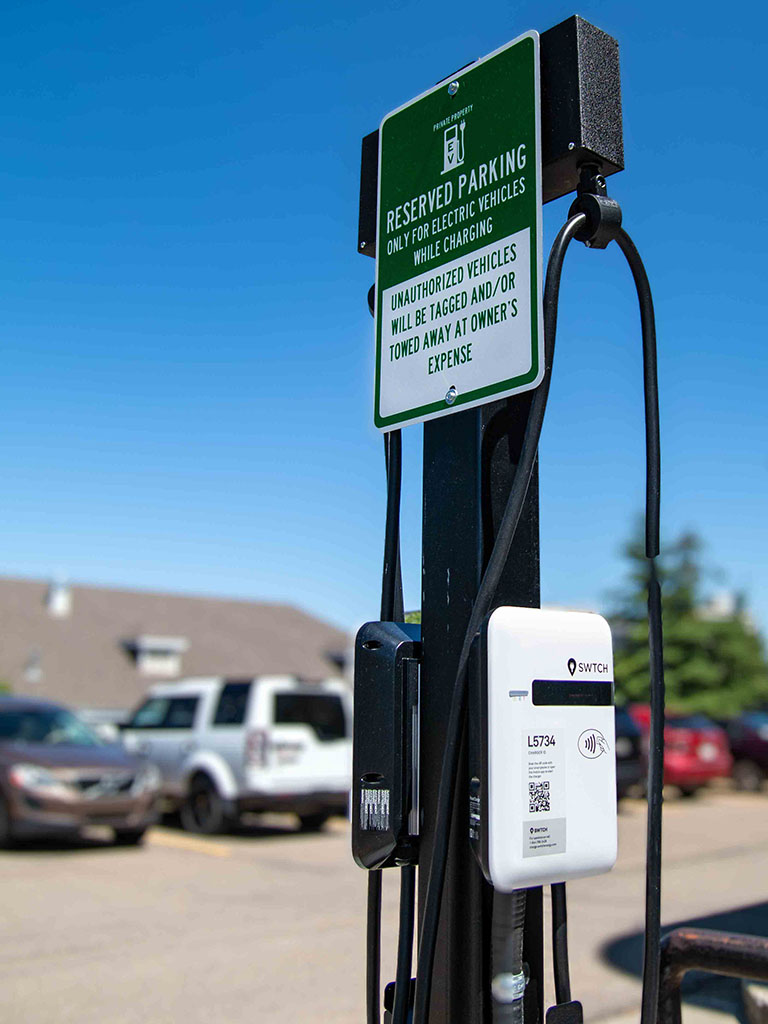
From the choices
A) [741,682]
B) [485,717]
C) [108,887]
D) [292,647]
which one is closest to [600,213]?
[485,717]

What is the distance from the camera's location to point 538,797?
5.29 ft

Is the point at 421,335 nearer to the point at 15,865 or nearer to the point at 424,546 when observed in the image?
the point at 424,546

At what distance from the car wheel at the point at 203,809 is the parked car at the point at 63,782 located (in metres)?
1.15

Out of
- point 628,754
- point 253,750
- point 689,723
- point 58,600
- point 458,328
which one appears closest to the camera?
point 458,328

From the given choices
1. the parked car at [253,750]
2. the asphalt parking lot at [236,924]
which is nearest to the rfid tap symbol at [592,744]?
the asphalt parking lot at [236,924]

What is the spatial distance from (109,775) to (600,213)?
10283mm

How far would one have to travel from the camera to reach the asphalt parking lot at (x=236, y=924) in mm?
5379

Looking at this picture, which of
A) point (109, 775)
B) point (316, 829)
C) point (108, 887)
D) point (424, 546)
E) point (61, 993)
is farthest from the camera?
point (316, 829)

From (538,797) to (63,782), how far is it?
9994 millimetres

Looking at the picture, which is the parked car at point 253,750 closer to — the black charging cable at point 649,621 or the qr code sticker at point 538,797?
the black charging cable at point 649,621

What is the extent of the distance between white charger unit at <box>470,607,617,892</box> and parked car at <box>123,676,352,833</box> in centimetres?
1057

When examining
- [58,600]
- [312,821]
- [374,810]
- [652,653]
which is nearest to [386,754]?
[374,810]

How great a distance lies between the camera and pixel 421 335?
203 centimetres

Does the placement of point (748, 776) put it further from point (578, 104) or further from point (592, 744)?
point (578, 104)
